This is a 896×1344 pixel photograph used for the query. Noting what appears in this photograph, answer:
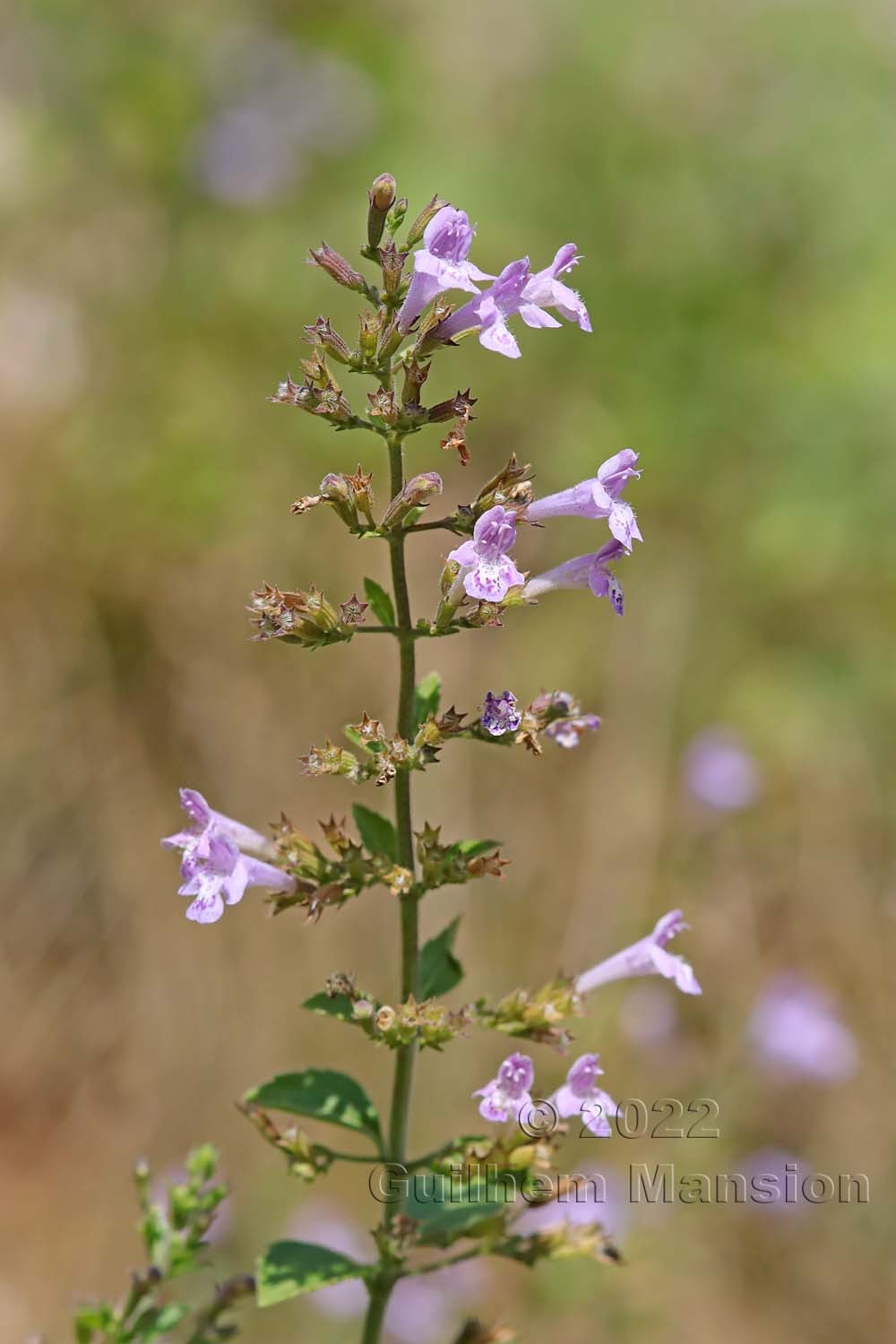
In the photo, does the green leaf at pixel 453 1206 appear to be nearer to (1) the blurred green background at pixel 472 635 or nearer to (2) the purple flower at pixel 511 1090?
(2) the purple flower at pixel 511 1090

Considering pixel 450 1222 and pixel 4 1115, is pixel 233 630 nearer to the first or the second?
pixel 4 1115

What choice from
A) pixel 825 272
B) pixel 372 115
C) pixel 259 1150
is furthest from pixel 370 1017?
pixel 372 115

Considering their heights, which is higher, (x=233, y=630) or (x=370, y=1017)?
(x=233, y=630)

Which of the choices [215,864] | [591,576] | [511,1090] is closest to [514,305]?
[591,576]

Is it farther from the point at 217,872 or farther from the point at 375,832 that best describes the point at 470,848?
the point at 217,872

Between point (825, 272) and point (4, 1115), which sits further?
point (825, 272)

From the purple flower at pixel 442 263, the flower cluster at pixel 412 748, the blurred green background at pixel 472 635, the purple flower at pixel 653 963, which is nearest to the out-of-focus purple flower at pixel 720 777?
the blurred green background at pixel 472 635

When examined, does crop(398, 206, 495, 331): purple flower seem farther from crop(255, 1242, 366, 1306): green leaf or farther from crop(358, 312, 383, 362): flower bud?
crop(255, 1242, 366, 1306): green leaf
